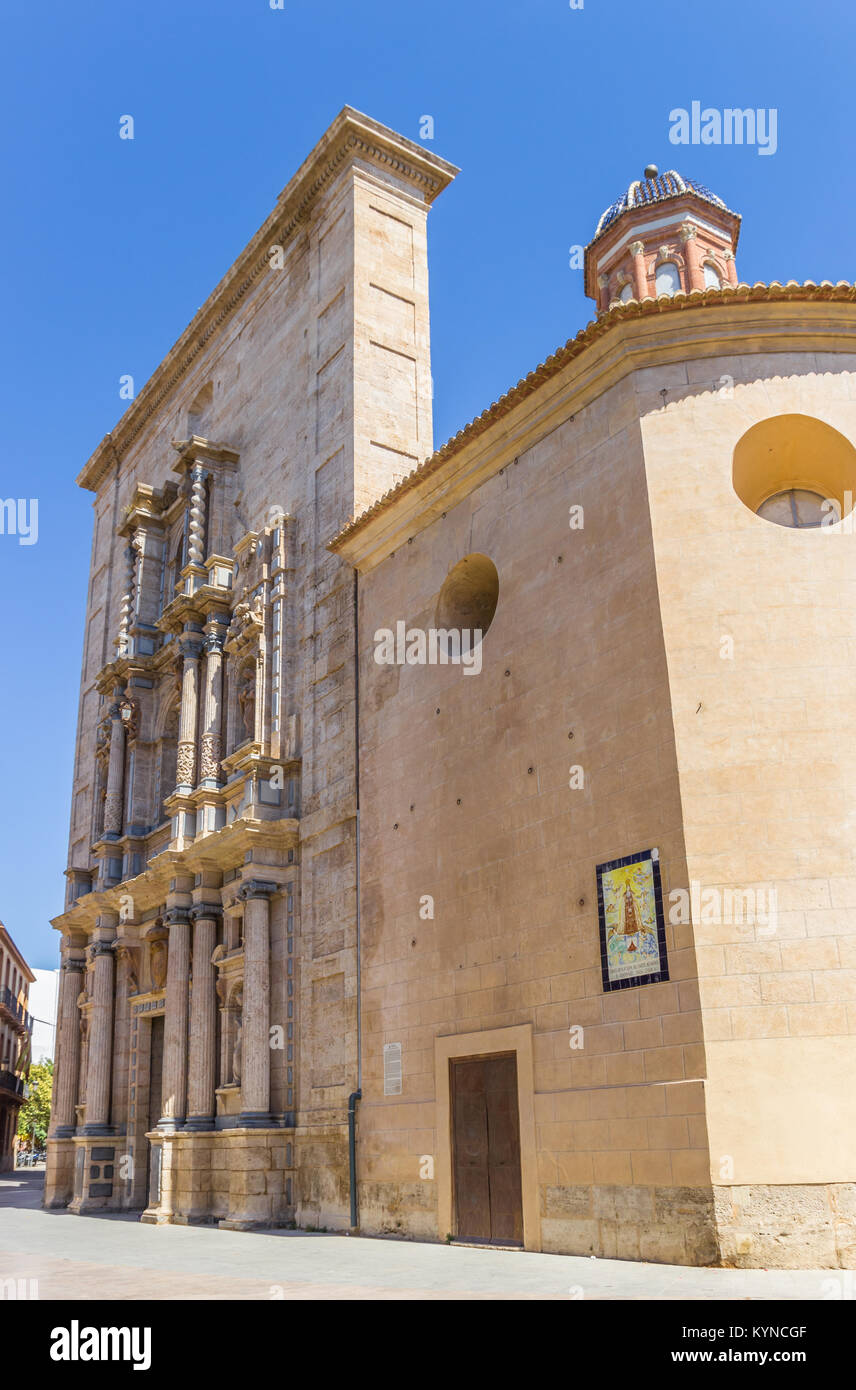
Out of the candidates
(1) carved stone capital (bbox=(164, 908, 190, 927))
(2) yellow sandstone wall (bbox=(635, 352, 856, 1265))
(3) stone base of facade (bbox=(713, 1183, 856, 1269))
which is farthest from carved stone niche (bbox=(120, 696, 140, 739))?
(3) stone base of facade (bbox=(713, 1183, 856, 1269))

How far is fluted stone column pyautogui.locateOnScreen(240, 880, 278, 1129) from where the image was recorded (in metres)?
17.3

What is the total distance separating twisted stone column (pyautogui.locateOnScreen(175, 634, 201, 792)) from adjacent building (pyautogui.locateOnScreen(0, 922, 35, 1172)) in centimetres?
4121

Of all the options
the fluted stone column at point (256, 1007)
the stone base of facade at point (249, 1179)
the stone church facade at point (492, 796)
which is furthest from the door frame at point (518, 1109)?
the fluted stone column at point (256, 1007)

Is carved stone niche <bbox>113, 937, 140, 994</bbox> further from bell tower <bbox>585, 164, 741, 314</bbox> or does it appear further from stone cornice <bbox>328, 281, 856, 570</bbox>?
bell tower <bbox>585, 164, 741, 314</bbox>

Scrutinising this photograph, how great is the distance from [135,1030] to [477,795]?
12.3 metres

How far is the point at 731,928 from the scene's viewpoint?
10414 mm

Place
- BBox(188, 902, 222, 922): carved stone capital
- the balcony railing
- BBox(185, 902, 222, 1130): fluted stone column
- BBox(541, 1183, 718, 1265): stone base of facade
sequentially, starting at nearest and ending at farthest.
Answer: BBox(541, 1183, 718, 1265): stone base of facade, BBox(185, 902, 222, 1130): fluted stone column, BBox(188, 902, 222, 922): carved stone capital, the balcony railing

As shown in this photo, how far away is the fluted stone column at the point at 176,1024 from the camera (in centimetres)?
1922

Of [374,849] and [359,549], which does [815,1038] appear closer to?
[374,849]

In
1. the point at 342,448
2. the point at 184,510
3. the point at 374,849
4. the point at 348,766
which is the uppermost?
the point at 184,510

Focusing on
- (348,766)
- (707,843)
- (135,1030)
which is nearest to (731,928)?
(707,843)

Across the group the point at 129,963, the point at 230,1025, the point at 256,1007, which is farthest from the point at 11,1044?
the point at 256,1007

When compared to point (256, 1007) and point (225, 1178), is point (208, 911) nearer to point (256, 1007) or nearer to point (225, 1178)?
point (256, 1007)

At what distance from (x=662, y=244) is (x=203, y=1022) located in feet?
75.7
